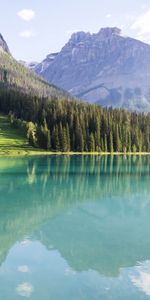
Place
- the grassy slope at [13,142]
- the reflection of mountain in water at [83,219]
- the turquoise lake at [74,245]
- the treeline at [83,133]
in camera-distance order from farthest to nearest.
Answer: the treeline at [83,133], the grassy slope at [13,142], the reflection of mountain in water at [83,219], the turquoise lake at [74,245]

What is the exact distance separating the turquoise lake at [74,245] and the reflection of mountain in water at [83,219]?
0.19ft

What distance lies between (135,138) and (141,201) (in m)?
140

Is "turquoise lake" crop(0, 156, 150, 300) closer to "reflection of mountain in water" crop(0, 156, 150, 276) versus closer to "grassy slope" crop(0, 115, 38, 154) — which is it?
"reflection of mountain in water" crop(0, 156, 150, 276)

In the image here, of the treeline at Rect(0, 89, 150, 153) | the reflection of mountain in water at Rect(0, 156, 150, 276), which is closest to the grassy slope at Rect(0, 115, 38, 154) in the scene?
the treeline at Rect(0, 89, 150, 153)

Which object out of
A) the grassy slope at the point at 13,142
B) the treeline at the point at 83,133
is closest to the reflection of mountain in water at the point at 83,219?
the grassy slope at the point at 13,142

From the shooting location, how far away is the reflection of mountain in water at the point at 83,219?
2892cm

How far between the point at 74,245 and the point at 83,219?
10376mm

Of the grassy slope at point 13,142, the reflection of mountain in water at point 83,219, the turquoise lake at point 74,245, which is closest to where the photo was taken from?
the turquoise lake at point 74,245

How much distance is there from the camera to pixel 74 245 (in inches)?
1219

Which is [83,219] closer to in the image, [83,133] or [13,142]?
[83,133]

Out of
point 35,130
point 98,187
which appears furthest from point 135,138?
point 98,187

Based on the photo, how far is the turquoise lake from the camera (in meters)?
22.8

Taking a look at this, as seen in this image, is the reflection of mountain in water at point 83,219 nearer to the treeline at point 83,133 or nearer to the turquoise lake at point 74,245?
the turquoise lake at point 74,245

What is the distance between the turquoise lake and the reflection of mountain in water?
57 millimetres
